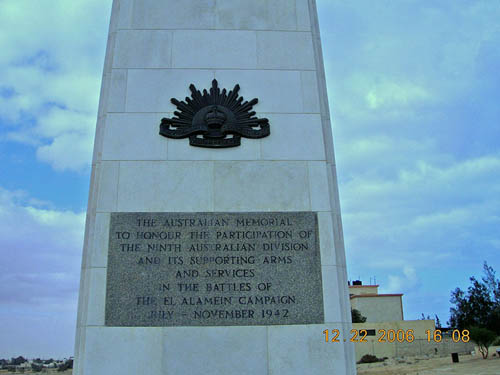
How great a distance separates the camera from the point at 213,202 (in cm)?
679

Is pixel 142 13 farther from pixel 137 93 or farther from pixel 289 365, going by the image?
pixel 289 365

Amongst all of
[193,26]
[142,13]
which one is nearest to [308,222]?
[193,26]

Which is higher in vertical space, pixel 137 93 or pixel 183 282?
pixel 137 93

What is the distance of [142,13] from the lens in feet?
25.8

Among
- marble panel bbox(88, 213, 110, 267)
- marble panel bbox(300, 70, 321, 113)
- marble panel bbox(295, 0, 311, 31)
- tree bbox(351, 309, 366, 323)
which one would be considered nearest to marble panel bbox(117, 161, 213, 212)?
marble panel bbox(88, 213, 110, 267)

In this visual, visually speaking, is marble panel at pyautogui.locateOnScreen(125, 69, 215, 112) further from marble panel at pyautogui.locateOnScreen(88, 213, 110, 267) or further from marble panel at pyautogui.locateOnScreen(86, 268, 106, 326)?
marble panel at pyautogui.locateOnScreen(86, 268, 106, 326)

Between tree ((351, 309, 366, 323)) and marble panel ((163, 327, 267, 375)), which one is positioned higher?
tree ((351, 309, 366, 323))

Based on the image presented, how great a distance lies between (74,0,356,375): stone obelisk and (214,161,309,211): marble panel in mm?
17

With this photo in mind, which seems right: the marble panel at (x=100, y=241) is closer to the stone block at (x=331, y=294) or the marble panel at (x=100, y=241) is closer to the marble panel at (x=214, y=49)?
the marble panel at (x=214, y=49)

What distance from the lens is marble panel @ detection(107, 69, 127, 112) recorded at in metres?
7.27

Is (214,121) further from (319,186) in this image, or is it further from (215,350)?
(215,350)

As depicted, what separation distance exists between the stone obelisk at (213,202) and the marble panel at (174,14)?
0.07 feet

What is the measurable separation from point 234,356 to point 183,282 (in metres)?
1.18

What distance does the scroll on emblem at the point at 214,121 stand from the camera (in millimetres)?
7102
